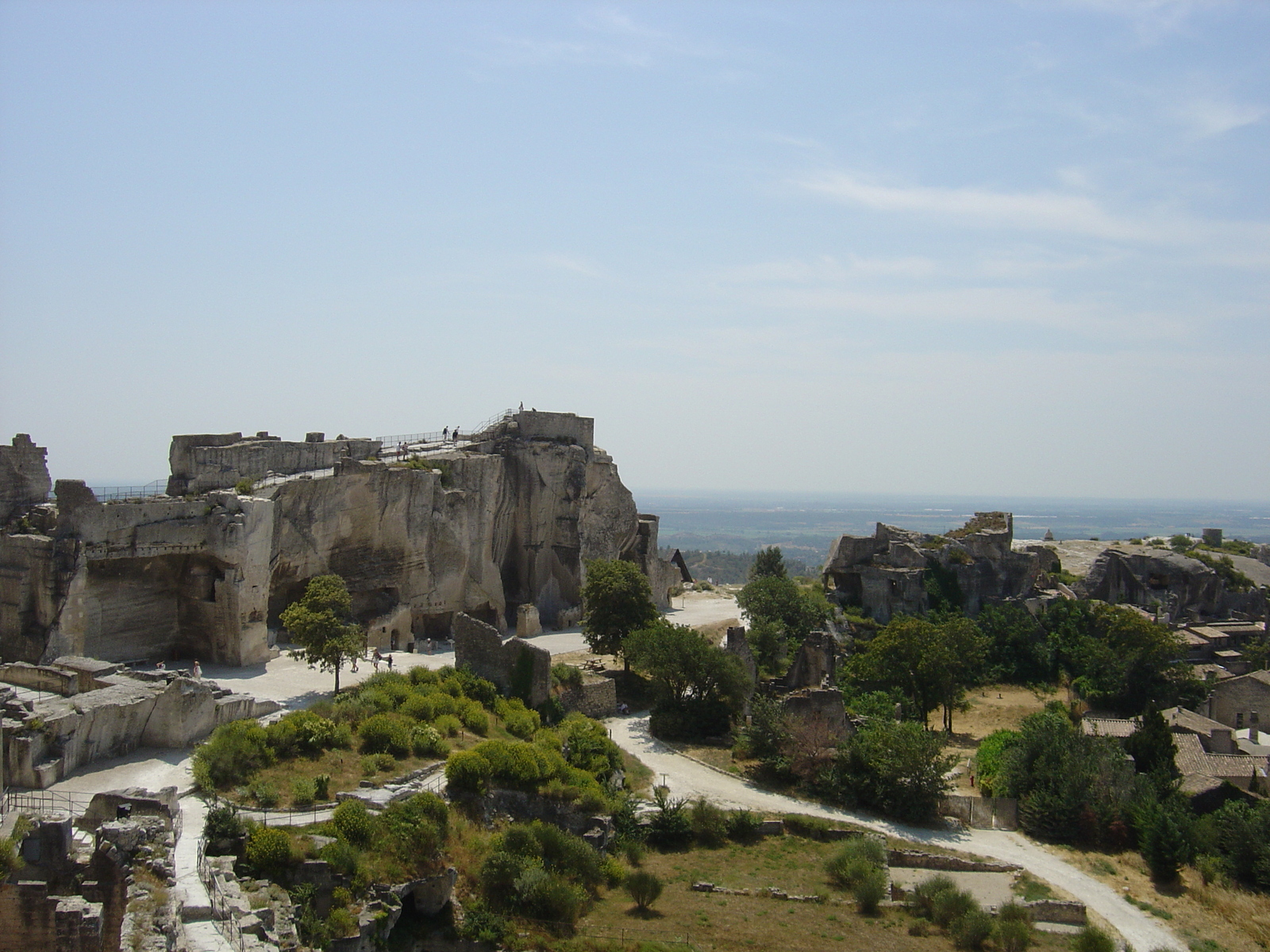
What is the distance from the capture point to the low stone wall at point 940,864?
2478cm

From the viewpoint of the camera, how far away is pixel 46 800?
1766 centimetres

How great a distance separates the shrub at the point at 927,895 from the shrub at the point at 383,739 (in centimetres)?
1139

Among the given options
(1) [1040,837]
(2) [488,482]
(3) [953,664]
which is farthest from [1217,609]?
(2) [488,482]

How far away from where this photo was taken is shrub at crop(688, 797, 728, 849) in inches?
997

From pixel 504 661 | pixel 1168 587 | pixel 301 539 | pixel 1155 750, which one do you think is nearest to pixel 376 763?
pixel 504 661

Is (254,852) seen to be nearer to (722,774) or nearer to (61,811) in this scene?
(61,811)

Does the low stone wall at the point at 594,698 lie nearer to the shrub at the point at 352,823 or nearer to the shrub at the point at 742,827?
the shrub at the point at 742,827

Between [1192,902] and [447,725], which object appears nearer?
[1192,902]

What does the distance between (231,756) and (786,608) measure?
1056 inches

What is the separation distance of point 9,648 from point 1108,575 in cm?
4545

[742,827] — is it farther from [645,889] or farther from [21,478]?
[21,478]

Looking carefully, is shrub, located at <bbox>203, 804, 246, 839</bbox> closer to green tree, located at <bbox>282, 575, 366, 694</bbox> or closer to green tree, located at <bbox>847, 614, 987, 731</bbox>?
green tree, located at <bbox>282, 575, 366, 694</bbox>

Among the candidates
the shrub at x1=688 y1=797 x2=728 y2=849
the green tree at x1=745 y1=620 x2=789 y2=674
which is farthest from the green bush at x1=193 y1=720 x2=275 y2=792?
the green tree at x1=745 y1=620 x2=789 y2=674

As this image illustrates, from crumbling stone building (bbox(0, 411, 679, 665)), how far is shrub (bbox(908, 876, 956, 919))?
18.2m
